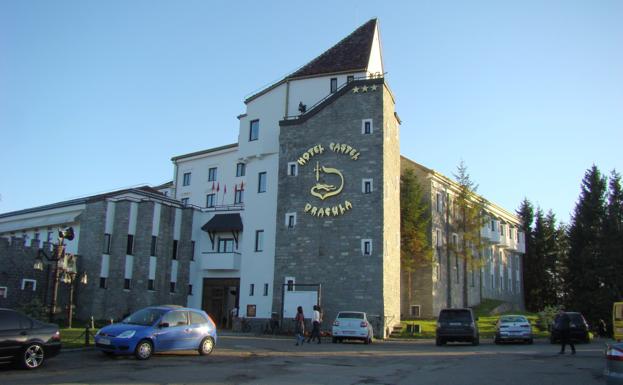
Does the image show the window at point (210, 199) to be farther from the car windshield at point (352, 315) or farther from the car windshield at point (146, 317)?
the car windshield at point (146, 317)

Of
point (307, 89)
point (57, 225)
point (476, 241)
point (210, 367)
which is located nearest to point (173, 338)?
point (210, 367)

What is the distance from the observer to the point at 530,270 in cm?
7550

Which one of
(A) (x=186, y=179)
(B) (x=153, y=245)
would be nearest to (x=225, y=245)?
(B) (x=153, y=245)

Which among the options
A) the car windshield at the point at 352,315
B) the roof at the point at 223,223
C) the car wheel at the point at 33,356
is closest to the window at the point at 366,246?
the car windshield at the point at 352,315

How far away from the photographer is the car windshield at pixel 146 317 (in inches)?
730

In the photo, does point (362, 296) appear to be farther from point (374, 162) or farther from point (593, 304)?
point (593, 304)

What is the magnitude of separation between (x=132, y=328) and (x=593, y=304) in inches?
1823

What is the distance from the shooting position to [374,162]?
129ft

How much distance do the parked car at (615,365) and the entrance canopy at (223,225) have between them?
38842 mm

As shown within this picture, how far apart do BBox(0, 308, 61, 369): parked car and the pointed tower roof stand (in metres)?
31.1

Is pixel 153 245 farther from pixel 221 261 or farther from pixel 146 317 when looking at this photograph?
pixel 146 317

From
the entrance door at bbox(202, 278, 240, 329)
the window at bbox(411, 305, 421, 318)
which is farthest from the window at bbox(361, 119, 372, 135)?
the window at bbox(411, 305, 421, 318)

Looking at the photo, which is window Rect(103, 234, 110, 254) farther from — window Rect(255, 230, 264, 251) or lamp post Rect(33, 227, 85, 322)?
lamp post Rect(33, 227, 85, 322)

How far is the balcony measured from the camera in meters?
47.2
